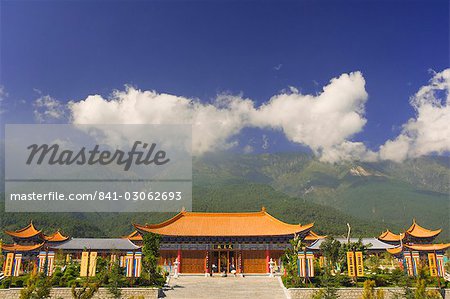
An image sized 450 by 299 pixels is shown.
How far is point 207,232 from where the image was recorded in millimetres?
32781

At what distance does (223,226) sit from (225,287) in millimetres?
10003

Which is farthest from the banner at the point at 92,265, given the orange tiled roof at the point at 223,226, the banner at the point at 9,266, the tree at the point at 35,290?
the orange tiled roof at the point at 223,226

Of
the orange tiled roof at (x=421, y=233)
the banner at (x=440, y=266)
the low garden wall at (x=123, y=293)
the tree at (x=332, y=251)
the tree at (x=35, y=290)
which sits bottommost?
the low garden wall at (x=123, y=293)

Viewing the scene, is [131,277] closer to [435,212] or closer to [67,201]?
[67,201]

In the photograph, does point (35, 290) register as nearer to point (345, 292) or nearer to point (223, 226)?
Answer: point (345, 292)

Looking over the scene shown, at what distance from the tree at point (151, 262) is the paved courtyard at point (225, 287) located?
103 cm

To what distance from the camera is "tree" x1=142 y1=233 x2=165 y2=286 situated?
2361 centimetres

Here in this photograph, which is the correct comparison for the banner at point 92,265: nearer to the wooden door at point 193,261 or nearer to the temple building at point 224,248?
the temple building at point 224,248

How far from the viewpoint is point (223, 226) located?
34.8 meters

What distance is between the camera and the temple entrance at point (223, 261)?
3163 centimetres

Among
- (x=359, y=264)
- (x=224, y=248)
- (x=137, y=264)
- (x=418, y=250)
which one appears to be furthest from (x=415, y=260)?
(x=137, y=264)

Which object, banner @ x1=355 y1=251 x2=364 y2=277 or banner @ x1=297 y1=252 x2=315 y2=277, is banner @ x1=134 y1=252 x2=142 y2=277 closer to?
banner @ x1=297 y1=252 x2=315 y2=277

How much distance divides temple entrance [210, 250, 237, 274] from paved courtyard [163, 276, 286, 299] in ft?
10.3

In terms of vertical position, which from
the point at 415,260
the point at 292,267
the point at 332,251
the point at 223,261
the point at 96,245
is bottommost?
the point at 292,267
